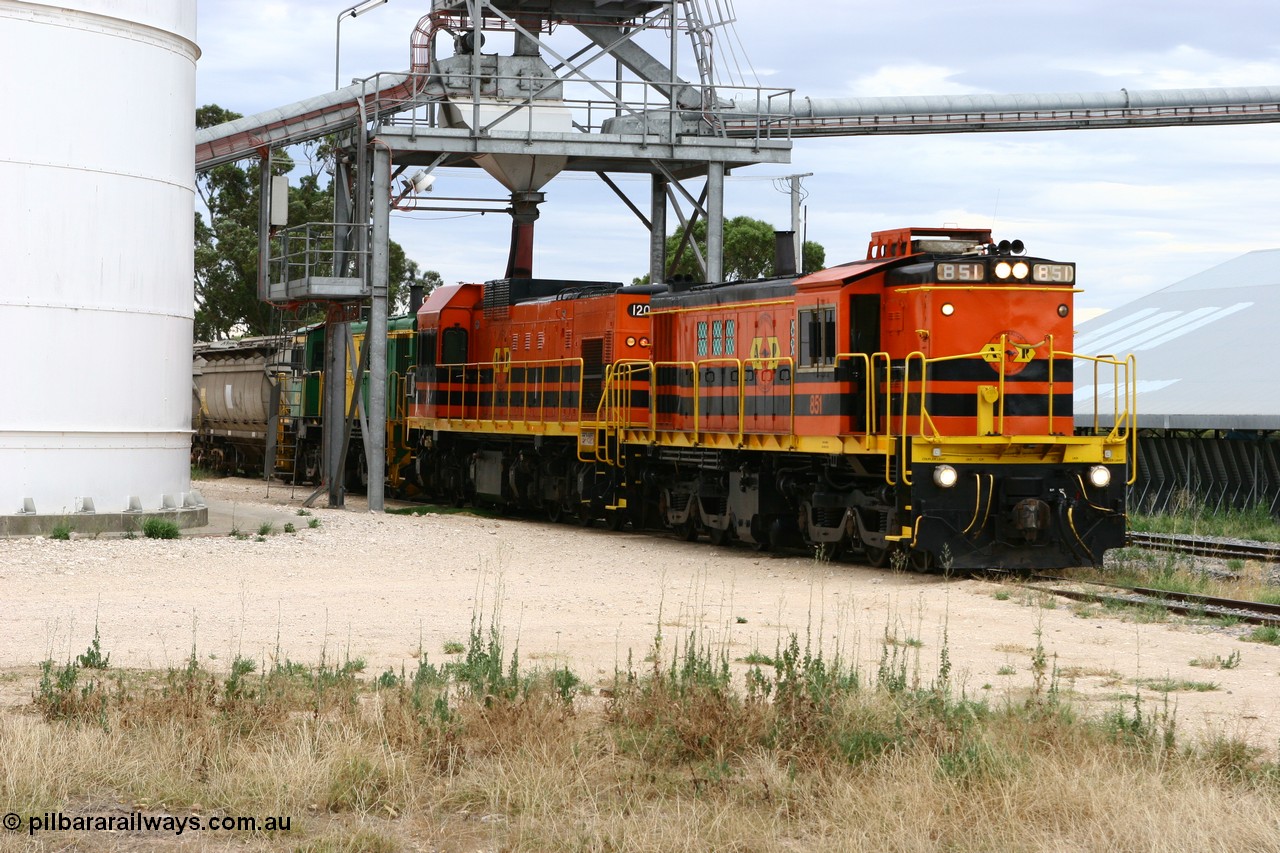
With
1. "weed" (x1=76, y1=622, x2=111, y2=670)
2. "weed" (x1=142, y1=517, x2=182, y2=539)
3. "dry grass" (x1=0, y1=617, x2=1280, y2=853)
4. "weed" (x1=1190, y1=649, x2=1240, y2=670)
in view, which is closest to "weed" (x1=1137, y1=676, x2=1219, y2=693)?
"weed" (x1=1190, y1=649, x2=1240, y2=670)

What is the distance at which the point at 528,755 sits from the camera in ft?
29.8

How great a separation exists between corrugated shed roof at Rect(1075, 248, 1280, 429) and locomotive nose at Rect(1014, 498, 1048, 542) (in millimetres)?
11559

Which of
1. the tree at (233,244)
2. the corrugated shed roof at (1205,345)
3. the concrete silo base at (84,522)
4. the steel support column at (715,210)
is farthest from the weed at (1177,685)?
the tree at (233,244)

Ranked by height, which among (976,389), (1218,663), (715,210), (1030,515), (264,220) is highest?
(715,210)

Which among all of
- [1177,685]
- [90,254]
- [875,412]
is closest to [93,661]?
[1177,685]

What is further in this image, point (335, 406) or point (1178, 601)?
point (335, 406)

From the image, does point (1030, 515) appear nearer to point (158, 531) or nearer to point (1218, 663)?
point (1218, 663)

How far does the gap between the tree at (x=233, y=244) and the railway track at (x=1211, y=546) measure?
2166 inches

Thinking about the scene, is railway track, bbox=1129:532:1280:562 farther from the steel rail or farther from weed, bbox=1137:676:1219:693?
weed, bbox=1137:676:1219:693

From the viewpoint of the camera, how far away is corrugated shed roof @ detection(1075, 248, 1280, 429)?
30.4 m

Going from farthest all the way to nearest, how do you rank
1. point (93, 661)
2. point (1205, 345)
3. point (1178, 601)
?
point (1205, 345) < point (1178, 601) < point (93, 661)

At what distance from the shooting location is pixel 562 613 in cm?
1602

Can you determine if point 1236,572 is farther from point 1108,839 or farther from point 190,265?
point 190,265

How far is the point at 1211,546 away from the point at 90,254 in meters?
17.0
